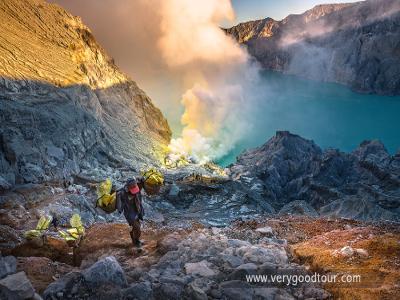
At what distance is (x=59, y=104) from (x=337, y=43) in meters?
120

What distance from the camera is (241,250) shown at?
802 centimetres

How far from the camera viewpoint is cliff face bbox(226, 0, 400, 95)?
109 metres

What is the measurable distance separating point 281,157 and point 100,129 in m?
20.7

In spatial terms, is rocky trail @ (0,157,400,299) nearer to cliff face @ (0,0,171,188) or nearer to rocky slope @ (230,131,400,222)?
cliff face @ (0,0,171,188)

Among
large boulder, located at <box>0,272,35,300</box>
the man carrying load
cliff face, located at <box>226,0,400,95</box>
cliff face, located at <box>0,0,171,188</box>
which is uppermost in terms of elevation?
cliff face, located at <box>226,0,400,95</box>

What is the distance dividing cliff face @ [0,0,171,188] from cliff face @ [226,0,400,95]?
9267cm

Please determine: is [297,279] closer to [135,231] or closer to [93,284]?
[93,284]

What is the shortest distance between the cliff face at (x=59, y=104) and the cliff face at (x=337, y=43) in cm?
9267

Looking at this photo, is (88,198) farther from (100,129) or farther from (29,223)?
(100,129)

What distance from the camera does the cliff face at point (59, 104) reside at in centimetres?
1819

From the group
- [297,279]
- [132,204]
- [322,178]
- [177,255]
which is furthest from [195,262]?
[322,178]

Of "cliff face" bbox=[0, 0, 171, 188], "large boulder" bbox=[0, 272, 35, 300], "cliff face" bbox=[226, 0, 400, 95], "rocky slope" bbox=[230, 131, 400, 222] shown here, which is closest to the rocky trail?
"large boulder" bbox=[0, 272, 35, 300]

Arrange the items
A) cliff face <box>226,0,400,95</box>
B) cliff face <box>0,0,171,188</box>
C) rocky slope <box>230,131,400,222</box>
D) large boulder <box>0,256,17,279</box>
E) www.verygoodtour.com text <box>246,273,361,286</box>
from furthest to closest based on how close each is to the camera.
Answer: cliff face <box>226,0,400,95</box>
rocky slope <box>230,131,400,222</box>
cliff face <box>0,0,171,188</box>
www.verygoodtour.com text <box>246,273,361,286</box>
large boulder <box>0,256,17,279</box>

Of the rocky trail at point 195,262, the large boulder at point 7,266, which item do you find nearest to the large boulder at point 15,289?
the rocky trail at point 195,262
